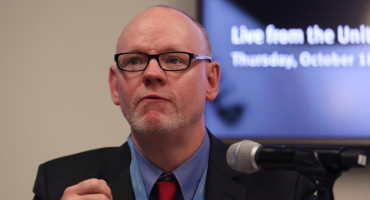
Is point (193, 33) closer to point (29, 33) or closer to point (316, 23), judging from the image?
point (316, 23)

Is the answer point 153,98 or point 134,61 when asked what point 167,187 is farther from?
point 134,61

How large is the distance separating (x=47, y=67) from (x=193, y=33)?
3.74 ft

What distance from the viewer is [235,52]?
2482 mm

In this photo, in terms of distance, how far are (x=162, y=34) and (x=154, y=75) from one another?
6.9 inches

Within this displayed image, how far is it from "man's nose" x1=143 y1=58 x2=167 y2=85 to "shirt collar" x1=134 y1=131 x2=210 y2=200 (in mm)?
284

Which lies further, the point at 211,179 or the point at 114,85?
the point at 114,85

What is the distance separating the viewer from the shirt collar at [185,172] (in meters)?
1.64

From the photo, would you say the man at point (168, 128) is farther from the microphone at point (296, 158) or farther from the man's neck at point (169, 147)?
the microphone at point (296, 158)

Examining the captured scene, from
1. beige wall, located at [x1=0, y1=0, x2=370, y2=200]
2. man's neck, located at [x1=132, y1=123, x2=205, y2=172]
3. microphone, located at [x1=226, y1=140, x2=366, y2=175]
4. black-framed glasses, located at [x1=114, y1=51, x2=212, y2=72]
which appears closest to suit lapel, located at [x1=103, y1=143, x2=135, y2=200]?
man's neck, located at [x1=132, y1=123, x2=205, y2=172]

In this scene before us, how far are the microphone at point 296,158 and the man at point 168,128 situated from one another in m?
0.50

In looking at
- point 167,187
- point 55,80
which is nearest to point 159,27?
point 167,187

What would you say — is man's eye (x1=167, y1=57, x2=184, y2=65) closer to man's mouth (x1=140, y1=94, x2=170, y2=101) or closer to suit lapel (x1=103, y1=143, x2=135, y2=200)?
man's mouth (x1=140, y1=94, x2=170, y2=101)

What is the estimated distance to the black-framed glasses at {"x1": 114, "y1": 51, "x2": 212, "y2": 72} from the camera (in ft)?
5.32

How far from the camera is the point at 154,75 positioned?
5.13 feet
